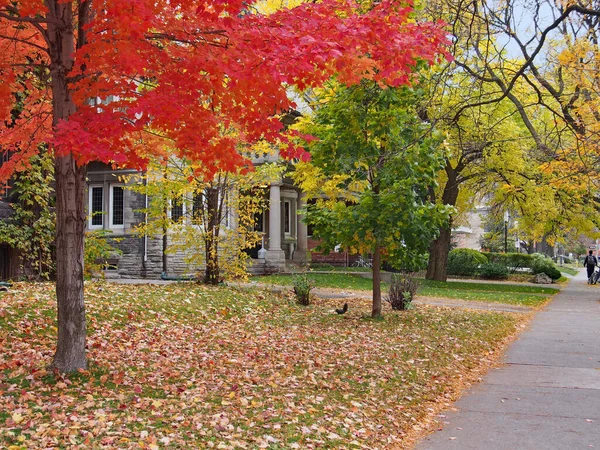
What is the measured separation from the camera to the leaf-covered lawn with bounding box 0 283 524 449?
17.3 ft

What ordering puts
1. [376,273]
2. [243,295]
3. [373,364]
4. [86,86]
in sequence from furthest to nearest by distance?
1. [243,295]
2. [376,273]
3. [373,364]
4. [86,86]

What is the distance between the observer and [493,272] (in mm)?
35312

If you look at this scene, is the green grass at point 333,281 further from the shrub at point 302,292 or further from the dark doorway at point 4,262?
the dark doorway at point 4,262

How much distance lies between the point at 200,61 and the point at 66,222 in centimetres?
221

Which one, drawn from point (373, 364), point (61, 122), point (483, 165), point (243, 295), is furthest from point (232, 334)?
point (483, 165)

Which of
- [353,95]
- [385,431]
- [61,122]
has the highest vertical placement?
[353,95]

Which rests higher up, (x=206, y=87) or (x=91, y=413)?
(x=206, y=87)

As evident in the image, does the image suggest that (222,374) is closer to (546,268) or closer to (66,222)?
(66,222)

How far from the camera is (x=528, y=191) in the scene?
2444cm

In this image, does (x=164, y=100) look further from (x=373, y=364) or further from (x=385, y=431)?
(x=373, y=364)

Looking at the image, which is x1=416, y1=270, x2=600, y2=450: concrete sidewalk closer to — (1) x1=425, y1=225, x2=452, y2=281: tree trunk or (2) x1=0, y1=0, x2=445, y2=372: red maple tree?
(2) x1=0, y1=0, x2=445, y2=372: red maple tree

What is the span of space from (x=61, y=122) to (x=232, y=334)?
221 inches

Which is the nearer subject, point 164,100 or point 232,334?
point 164,100

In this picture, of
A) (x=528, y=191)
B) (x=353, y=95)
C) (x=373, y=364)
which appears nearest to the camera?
(x=373, y=364)
